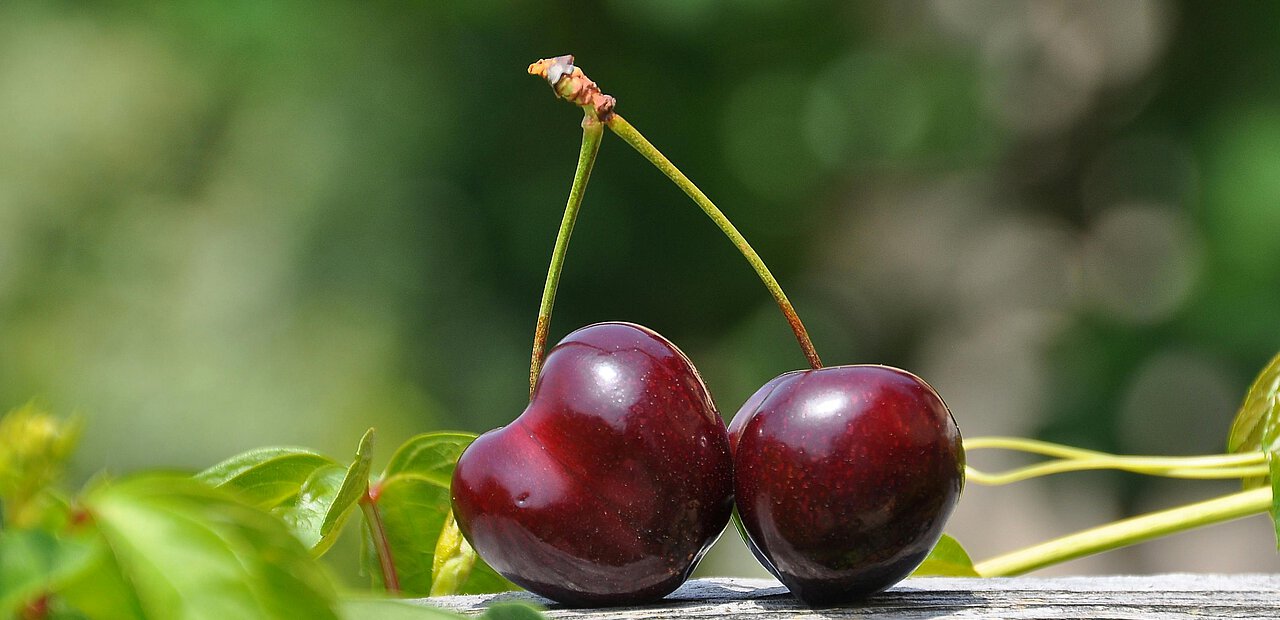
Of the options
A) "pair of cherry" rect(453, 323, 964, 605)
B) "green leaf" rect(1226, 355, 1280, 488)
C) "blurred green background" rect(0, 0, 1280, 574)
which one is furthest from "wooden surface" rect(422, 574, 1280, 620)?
"blurred green background" rect(0, 0, 1280, 574)

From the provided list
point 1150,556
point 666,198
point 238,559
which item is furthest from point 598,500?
point 1150,556

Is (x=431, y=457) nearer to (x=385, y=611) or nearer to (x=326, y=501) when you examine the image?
(x=326, y=501)

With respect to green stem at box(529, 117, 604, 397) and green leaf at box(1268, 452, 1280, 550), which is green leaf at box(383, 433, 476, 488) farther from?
green leaf at box(1268, 452, 1280, 550)

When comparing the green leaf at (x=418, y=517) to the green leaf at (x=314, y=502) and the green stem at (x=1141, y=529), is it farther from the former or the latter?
the green stem at (x=1141, y=529)

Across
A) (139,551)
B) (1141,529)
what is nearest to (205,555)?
(139,551)

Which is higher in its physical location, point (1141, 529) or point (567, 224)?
point (567, 224)
